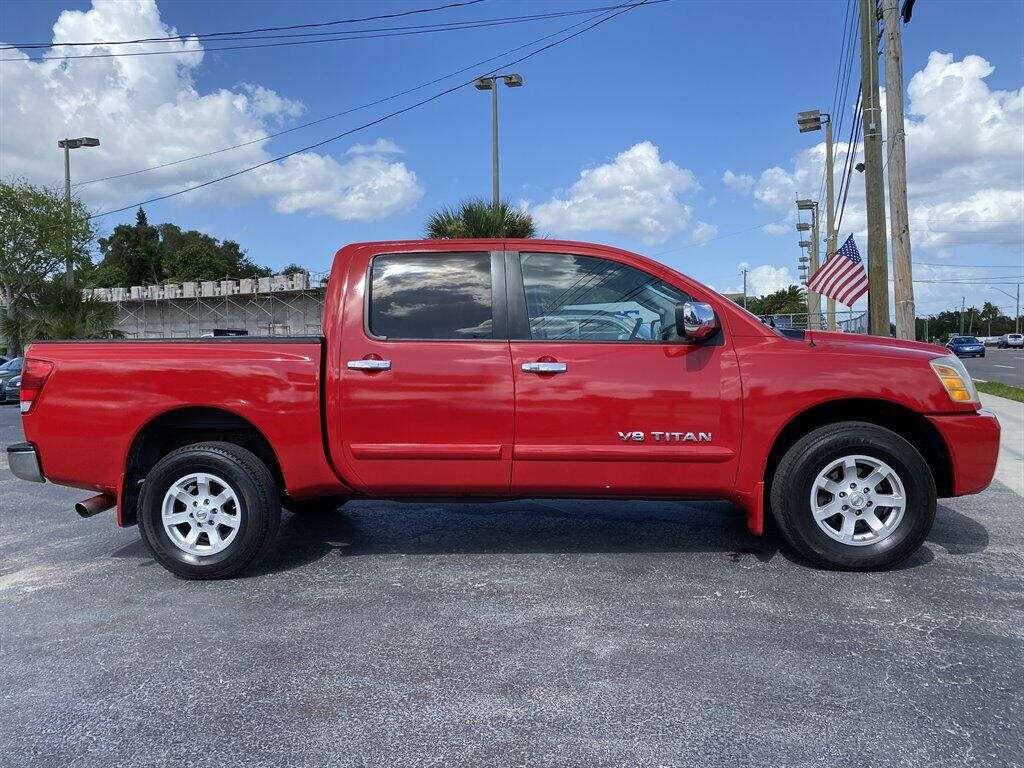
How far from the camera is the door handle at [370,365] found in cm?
427

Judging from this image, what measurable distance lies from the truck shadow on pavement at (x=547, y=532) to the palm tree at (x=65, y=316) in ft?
77.6

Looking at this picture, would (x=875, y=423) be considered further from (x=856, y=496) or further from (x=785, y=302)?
(x=785, y=302)

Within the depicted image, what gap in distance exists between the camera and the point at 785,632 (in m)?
3.45

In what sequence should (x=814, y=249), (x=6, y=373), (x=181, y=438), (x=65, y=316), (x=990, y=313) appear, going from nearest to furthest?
(x=181, y=438) → (x=6, y=373) → (x=65, y=316) → (x=814, y=249) → (x=990, y=313)

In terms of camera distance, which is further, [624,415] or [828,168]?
[828,168]

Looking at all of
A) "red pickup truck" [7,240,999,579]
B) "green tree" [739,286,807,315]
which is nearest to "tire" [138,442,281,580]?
"red pickup truck" [7,240,999,579]

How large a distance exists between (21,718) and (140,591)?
1421 mm

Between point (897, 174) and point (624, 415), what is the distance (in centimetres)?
868

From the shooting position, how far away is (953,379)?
13.9ft

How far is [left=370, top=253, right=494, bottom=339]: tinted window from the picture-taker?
4375mm

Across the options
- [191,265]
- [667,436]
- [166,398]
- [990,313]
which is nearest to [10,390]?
[166,398]

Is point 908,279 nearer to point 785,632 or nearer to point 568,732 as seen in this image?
point 785,632

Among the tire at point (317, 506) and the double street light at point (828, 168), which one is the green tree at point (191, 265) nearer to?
the double street light at point (828, 168)

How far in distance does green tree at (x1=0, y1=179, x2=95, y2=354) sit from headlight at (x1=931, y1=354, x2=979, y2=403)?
3738cm
